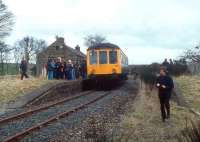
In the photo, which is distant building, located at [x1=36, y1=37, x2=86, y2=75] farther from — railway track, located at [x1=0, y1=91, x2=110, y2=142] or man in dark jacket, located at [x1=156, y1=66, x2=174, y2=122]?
man in dark jacket, located at [x1=156, y1=66, x2=174, y2=122]

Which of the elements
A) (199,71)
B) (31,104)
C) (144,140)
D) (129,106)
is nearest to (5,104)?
(31,104)

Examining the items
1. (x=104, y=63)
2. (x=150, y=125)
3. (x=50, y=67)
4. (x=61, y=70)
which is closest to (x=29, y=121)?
(x=150, y=125)

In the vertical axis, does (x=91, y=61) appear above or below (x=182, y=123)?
above

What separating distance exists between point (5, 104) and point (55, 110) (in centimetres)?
426

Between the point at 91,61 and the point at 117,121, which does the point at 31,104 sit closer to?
the point at 117,121

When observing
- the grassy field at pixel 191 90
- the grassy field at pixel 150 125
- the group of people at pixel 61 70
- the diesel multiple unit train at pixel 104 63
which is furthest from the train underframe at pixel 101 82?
the grassy field at pixel 150 125

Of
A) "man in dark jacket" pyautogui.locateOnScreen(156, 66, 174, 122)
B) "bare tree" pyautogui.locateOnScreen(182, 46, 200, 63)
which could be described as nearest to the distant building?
"bare tree" pyautogui.locateOnScreen(182, 46, 200, 63)

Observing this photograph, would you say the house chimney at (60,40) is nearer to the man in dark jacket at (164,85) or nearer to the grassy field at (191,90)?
the grassy field at (191,90)

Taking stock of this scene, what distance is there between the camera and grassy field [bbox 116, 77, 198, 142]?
38.2 feet

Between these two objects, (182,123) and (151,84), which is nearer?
(182,123)

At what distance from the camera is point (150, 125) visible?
1434 centimetres

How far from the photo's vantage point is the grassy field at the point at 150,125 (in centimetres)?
1166

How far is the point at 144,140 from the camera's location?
11.4m

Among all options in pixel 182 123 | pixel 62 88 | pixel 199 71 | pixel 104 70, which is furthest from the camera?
pixel 199 71
